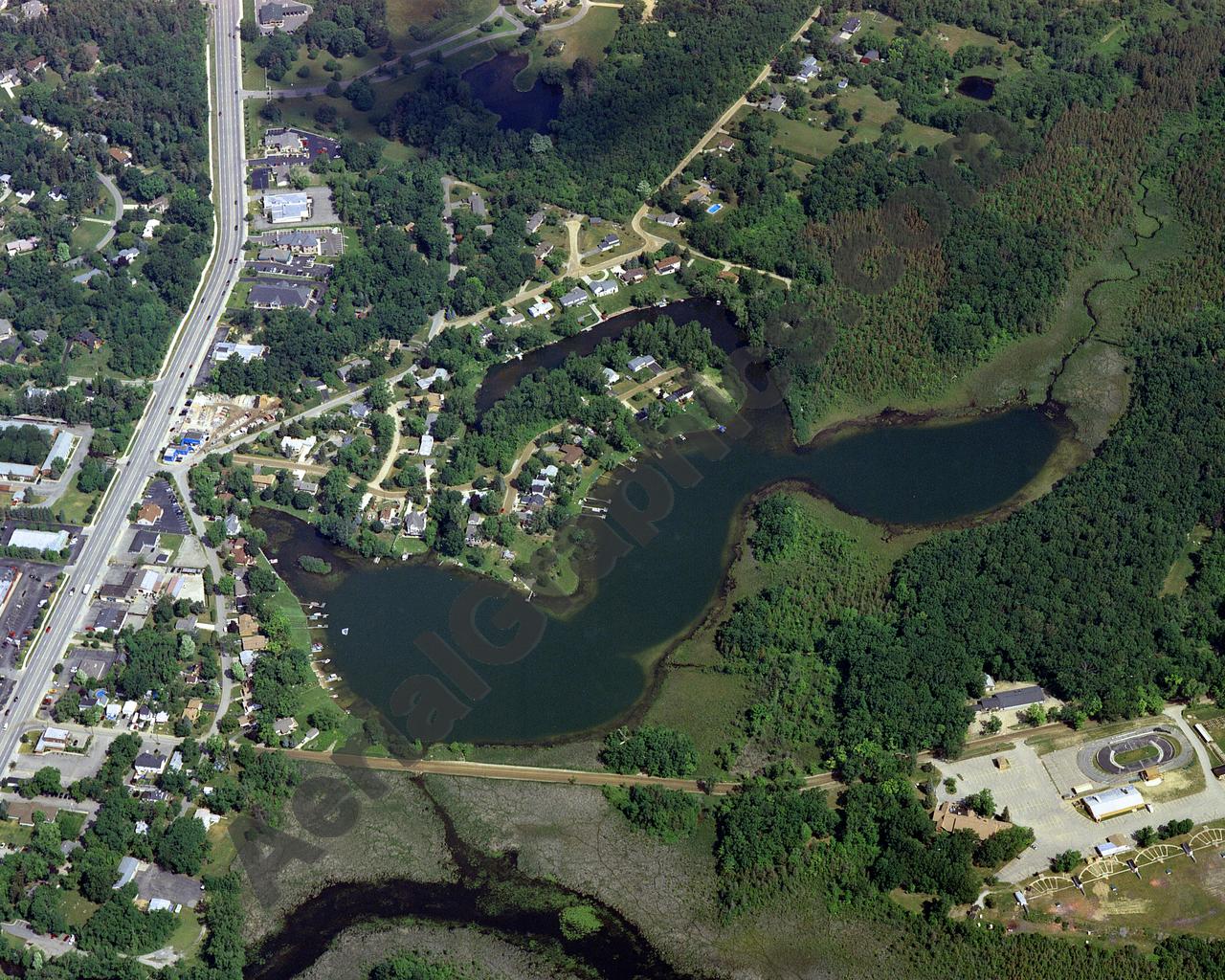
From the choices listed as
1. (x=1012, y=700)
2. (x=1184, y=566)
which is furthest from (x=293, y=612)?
(x=1184, y=566)

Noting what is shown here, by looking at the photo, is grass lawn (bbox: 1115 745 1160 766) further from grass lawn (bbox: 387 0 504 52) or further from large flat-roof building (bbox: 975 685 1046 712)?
grass lawn (bbox: 387 0 504 52)

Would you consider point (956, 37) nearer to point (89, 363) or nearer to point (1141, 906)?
point (89, 363)

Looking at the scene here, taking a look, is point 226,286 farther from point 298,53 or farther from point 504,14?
point 504,14

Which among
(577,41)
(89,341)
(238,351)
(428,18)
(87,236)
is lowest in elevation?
(238,351)

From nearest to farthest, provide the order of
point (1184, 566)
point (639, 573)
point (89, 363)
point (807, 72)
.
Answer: point (1184, 566), point (639, 573), point (89, 363), point (807, 72)

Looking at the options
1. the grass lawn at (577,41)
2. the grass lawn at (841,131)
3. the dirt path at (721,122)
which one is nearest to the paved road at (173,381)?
the grass lawn at (577,41)

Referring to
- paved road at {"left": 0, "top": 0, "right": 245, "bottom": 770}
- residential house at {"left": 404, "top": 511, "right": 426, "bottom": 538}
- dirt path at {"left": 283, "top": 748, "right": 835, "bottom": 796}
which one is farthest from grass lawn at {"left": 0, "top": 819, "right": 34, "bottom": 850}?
residential house at {"left": 404, "top": 511, "right": 426, "bottom": 538}
